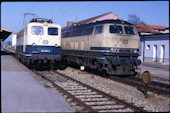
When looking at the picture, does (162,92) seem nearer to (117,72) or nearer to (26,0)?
(117,72)

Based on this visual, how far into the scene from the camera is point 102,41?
12250 mm

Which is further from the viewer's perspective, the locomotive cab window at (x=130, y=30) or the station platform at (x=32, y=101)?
the locomotive cab window at (x=130, y=30)

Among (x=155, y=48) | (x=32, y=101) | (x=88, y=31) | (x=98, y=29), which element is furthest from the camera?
(x=155, y=48)

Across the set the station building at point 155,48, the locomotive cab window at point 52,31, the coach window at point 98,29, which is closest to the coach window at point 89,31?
the coach window at point 98,29

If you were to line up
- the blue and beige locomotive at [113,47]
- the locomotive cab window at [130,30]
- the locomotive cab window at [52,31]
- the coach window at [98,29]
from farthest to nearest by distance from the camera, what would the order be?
1. the locomotive cab window at [52,31]
2. the locomotive cab window at [130,30]
3. the coach window at [98,29]
4. the blue and beige locomotive at [113,47]

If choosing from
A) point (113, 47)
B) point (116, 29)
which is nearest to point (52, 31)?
point (116, 29)

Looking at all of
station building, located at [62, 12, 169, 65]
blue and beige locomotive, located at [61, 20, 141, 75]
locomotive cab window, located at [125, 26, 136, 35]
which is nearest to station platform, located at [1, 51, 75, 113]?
blue and beige locomotive, located at [61, 20, 141, 75]

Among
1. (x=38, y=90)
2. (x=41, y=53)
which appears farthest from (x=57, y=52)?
(x=38, y=90)

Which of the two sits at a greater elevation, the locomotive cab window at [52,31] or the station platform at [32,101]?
the locomotive cab window at [52,31]

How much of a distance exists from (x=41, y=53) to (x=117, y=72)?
5.65 meters

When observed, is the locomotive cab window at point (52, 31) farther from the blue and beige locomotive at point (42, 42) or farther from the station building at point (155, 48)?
the station building at point (155, 48)

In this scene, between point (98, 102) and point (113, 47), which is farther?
point (113, 47)

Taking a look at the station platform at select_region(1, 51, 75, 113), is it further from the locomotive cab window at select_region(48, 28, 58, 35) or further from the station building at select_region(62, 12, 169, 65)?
the station building at select_region(62, 12, 169, 65)

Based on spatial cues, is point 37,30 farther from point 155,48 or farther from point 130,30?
point 155,48
